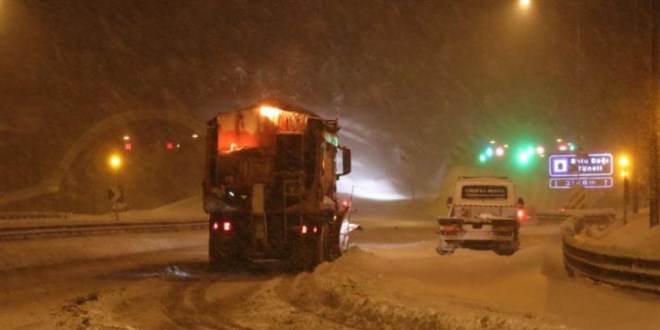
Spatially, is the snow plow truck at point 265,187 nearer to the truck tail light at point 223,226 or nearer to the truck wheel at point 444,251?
the truck tail light at point 223,226

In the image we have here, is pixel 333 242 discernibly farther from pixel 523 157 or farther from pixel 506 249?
pixel 523 157

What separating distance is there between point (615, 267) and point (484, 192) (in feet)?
35.4

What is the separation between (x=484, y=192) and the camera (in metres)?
24.1

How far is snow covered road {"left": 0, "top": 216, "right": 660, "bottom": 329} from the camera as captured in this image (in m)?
10.9

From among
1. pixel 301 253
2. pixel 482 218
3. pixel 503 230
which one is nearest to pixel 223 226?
pixel 301 253

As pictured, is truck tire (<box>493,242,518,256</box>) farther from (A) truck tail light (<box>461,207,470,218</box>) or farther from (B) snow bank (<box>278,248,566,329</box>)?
(B) snow bank (<box>278,248,566,329</box>)

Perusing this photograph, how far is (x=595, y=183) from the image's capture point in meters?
38.2

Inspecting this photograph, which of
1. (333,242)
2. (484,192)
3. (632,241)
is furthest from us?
(484,192)

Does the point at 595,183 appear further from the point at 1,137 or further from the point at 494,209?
the point at 1,137

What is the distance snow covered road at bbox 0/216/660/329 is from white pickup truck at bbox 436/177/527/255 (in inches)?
24.4

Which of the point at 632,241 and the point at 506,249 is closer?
the point at 632,241

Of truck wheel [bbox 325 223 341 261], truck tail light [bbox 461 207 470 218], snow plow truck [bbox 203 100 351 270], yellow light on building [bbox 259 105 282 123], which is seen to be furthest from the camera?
truck tail light [bbox 461 207 470 218]

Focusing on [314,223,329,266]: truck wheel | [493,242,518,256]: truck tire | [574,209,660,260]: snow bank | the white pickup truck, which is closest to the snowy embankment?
[574,209,660,260]: snow bank

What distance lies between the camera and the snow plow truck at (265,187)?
18.8 m
